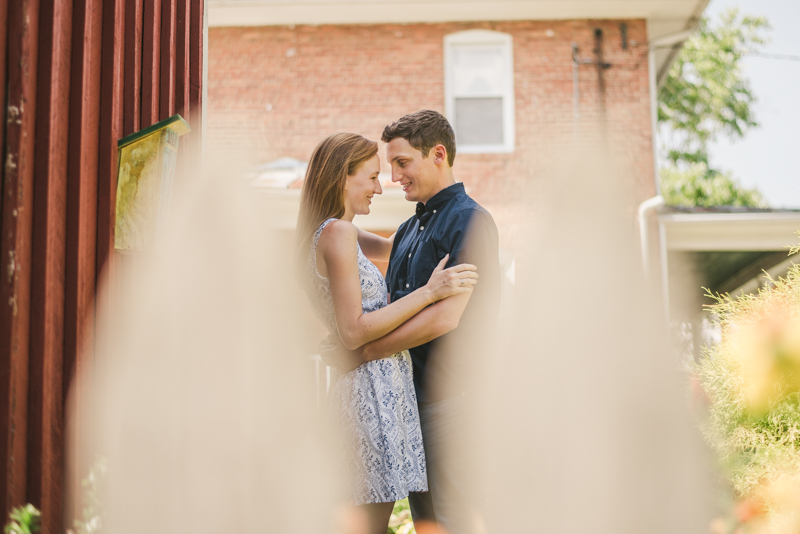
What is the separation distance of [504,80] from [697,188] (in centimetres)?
1411

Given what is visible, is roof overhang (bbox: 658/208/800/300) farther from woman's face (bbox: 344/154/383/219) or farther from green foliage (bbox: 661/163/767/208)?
green foliage (bbox: 661/163/767/208)

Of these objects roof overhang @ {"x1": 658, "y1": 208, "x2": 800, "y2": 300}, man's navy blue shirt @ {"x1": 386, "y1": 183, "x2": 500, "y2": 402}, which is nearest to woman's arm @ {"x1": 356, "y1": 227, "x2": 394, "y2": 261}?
man's navy blue shirt @ {"x1": 386, "y1": 183, "x2": 500, "y2": 402}

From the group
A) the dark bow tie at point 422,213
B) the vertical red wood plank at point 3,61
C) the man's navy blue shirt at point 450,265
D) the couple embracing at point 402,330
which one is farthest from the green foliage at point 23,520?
the dark bow tie at point 422,213

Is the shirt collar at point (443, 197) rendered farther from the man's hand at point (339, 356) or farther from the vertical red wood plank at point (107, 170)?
the vertical red wood plank at point (107, 170)

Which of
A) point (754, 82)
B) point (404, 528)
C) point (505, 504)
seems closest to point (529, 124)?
point (404, 528)

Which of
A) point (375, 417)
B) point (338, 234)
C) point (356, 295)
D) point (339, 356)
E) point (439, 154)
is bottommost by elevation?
point (375, 417)

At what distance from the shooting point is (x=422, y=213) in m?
2.67

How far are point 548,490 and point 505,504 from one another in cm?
17

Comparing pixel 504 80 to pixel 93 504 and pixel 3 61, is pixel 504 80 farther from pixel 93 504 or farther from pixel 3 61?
pixel 93 504

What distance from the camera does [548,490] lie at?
2154 mm

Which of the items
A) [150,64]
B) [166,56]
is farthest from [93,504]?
[166,56]

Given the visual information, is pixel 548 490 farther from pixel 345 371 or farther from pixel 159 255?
pixel 159 255

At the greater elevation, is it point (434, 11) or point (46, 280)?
point (434, 11)

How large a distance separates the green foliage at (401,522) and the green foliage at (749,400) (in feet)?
5.92
